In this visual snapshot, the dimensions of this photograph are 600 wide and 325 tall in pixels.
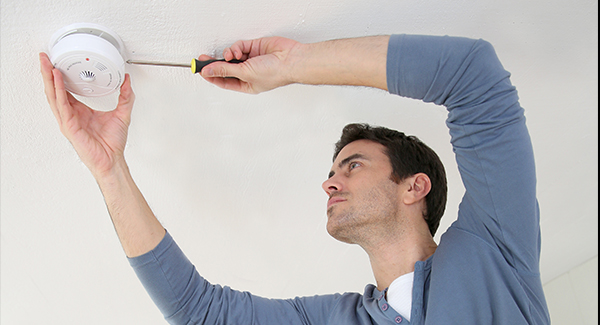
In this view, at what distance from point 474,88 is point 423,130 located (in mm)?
514

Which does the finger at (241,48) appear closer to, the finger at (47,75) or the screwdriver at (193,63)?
the screwdriver at (193,63)

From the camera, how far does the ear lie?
1332 mm

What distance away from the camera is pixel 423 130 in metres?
1.48

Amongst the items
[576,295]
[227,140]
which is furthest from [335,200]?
[576,295]

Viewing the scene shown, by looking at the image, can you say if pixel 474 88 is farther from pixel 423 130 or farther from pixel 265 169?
pixel 265 169

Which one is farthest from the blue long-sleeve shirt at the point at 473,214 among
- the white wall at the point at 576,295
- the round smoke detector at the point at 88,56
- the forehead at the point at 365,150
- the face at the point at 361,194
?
the white wall at the point at 576,295

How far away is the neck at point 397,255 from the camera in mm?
1263

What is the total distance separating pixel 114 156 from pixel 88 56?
0.95 ft

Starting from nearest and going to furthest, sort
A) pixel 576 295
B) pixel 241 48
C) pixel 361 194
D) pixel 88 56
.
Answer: pixel 88 56 → pixel 241 48 → pixel 361 194 → pixel 576 295

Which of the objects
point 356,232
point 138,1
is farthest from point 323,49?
point 356,232

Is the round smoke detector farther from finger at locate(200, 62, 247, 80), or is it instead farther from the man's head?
the man's head

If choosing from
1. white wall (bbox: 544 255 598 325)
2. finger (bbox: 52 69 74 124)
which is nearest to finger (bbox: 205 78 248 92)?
finger (bbox: 52 69 74 124)

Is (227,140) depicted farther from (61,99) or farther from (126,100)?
(61,99)

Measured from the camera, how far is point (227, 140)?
132cm
